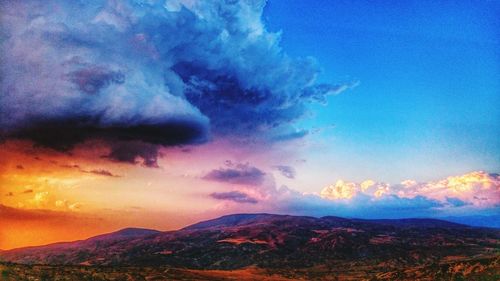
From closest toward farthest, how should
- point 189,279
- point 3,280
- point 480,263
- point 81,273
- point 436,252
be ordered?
point 3,280
point 480,263
point 81,273
point 189,279
point 436,252

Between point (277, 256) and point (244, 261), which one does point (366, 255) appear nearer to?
point (277, 256)

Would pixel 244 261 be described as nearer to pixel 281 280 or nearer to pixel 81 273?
pixel 281 280

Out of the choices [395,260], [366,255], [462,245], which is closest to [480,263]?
[395,260]

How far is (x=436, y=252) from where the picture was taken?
595 feet

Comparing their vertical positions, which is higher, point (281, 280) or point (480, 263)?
point (480, 263)

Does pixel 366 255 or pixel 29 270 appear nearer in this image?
pixel 29 270

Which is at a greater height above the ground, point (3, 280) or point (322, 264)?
point (3, 280)

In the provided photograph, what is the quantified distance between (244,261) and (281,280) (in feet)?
189

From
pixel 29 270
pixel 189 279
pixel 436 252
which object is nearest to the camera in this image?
pixel 29 270

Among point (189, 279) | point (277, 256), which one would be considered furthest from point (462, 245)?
point (189, 279)

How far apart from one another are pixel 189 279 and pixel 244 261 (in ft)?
252

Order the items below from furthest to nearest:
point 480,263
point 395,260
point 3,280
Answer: point 395,260 < point 480,263 < point 3,280

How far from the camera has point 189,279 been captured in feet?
356

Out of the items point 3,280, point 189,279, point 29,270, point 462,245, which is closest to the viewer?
point 3,280
